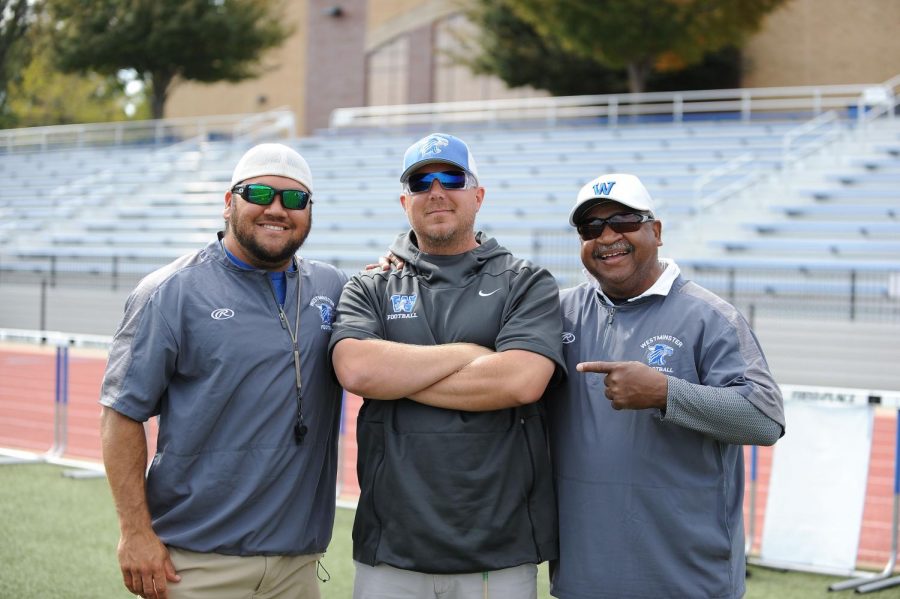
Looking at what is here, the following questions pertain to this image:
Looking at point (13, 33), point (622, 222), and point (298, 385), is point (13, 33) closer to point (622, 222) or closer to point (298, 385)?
point (298, 385)

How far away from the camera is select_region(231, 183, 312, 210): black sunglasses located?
10.3 ft

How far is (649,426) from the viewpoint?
116 inches

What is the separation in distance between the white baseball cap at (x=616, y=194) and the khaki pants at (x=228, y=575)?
60.8 inches

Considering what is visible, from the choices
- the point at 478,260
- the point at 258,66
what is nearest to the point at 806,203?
the point at 478,260

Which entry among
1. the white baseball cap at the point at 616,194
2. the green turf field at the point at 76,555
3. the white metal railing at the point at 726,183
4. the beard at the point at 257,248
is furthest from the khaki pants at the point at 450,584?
the white metal railing at the point at 726,183

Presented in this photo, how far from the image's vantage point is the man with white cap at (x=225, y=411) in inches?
118

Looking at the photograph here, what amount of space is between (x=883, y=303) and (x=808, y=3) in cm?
1811

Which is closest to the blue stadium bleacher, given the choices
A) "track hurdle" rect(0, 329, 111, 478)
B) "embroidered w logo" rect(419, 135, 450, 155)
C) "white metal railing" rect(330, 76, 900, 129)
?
"white metal railing" rect(330, 76, 900, 129)

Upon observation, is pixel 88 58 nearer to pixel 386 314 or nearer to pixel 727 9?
pixel 727 9

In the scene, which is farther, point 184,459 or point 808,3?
point 808,3

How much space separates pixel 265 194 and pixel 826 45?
92.6 ft

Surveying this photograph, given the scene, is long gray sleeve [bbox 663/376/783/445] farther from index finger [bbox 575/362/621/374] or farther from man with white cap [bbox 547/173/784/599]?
index finger [bbox 575/362/621/374]

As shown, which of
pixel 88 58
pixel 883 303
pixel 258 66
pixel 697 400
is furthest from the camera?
pixel 258 66

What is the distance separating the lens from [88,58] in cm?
3250
